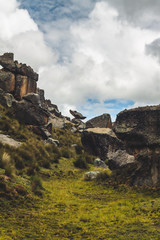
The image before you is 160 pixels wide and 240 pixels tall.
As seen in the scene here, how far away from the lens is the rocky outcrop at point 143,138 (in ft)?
44.2

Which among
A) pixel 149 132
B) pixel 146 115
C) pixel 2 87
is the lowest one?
pixel 149 132

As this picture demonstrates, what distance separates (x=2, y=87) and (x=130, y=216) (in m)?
32.8

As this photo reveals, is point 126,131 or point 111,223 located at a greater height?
point 126,131

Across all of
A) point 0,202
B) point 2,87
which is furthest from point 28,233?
point 2,87

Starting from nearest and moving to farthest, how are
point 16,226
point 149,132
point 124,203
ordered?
point 16,226 → point 124,203 → point 149,132

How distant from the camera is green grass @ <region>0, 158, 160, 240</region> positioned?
6816 mm

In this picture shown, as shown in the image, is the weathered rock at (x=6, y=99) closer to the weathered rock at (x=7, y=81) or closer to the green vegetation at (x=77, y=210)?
the weathered rock at (x=7, y=81)

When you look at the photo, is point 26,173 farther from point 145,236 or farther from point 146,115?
point 145,236

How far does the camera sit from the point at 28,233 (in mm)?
6723

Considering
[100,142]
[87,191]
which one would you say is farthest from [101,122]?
[87,191]

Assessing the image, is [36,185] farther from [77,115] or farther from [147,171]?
[77,115]

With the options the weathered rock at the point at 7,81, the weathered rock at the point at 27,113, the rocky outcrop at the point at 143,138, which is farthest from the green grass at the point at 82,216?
the weathered rock at the point at 7,81

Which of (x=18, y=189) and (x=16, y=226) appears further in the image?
(x=18, y=189)

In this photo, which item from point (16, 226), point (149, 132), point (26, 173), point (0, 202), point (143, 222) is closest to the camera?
point (16, 226)
